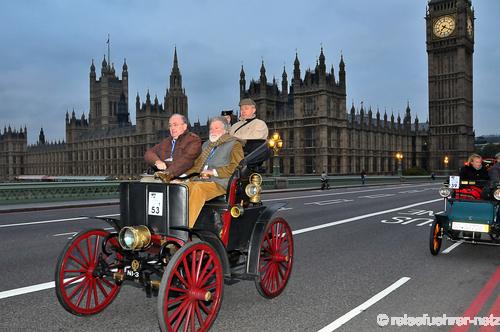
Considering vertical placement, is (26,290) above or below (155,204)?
below

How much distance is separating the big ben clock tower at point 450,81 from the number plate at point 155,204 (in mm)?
91801

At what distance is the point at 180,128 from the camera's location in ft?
16.9

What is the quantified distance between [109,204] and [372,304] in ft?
56.2

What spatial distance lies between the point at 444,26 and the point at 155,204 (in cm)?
9941

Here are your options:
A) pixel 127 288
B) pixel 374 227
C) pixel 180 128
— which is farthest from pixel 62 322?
pixel 374 227

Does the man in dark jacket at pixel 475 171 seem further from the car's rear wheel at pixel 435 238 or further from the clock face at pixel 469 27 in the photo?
the clock face at pixel 469 27

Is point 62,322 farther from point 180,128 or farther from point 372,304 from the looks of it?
point 372,304

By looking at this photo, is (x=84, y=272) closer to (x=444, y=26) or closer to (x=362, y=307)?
(x=362, y=307)

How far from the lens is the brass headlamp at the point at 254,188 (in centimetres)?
526

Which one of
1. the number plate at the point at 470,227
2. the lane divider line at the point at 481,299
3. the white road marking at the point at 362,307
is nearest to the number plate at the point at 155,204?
the white road marking at the point at 362,307

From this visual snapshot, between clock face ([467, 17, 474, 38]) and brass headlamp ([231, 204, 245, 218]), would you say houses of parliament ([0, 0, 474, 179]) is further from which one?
brass headlamp ([231, 204, 245, 218])

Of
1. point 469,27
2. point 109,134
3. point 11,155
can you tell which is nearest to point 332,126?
point 469,27

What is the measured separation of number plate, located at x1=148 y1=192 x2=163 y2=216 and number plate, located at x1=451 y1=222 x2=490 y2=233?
604 centimetres

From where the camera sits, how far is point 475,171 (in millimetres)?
9281
